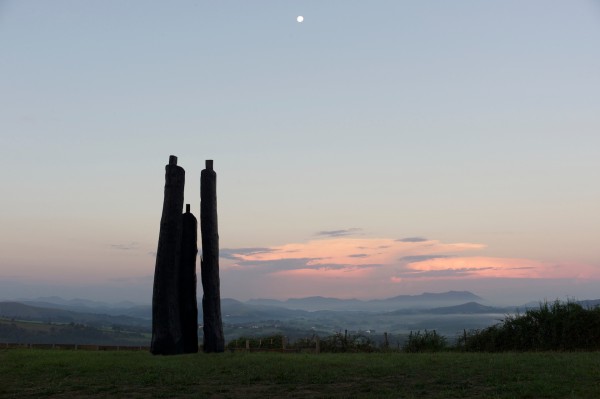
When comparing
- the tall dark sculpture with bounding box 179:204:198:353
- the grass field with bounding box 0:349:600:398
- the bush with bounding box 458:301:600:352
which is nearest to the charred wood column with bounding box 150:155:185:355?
the tall dark sculpture with bounding box 179:204:198:353

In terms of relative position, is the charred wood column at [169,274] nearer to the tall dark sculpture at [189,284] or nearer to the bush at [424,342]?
the tall dark sculpture at [189,284]

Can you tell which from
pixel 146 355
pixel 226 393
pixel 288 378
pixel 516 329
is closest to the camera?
pixel 226 393

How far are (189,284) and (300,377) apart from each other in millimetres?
9917

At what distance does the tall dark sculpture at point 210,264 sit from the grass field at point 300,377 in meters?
2.58

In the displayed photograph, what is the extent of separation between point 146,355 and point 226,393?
35.8 feet

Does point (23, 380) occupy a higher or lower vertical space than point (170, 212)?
lower

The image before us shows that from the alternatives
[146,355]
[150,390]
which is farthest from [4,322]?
[150,390]

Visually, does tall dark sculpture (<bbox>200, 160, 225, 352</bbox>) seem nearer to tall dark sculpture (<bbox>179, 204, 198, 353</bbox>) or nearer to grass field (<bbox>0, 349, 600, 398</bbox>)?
tall dark sculpture (<bbox>179, 204, 198, 353</bbox>)

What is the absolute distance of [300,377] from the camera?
17.9 metres

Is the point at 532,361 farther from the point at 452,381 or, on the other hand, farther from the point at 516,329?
the point at 516,329

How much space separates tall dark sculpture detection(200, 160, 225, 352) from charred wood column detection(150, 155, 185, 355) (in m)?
1.20

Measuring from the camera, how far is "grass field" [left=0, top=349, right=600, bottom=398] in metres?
14.9

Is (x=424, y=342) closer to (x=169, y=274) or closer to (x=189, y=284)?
(x=189, y=284)

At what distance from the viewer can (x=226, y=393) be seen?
15.4 meters
